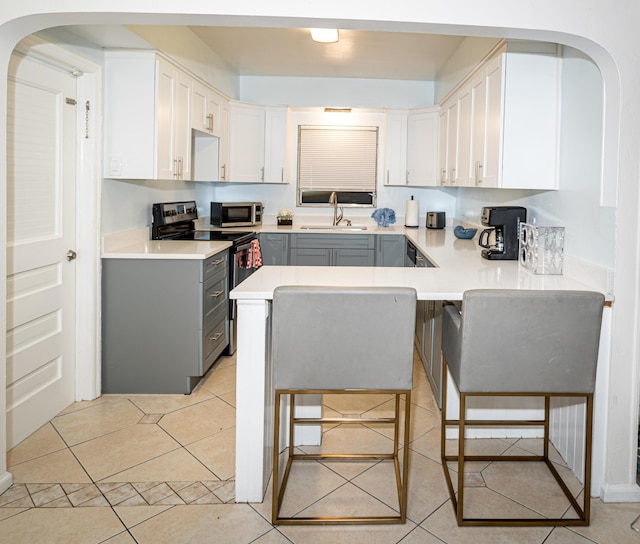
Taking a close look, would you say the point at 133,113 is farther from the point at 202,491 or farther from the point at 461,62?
the point at 461,62

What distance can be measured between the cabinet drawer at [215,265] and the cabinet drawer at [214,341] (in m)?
0.36

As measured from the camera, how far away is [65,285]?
304cm

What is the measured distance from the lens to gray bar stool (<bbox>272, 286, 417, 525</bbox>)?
1.89 meters

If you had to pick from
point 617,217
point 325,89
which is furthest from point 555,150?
point 325,89

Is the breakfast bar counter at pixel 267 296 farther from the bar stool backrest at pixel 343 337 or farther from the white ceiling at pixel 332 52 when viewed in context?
the white ceiling at pixel 332 52

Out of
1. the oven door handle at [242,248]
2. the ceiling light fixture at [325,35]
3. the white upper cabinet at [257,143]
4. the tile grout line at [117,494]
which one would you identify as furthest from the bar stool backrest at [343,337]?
the white upper cabinet at [257,143]

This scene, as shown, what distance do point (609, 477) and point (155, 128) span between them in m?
2.98

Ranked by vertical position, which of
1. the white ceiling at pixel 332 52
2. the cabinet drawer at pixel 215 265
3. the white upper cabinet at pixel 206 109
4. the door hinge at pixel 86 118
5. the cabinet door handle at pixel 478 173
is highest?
the white ceiling at pixel 332 52

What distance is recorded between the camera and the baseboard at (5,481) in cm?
220

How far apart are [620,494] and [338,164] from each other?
14.4 ft

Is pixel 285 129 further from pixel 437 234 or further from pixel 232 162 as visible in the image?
pixel 437 234

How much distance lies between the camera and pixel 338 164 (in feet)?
19.6

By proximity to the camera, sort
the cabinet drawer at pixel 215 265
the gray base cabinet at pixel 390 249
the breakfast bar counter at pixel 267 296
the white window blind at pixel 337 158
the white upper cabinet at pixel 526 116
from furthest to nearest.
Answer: the white window blind at pixel 337 158
the gray base cabinet at pixel 390 249
the cabinet drawer at pixel 215 265
the white upper cabinet at pixel 526 116
the breakfast bar counter at pixel 267 296

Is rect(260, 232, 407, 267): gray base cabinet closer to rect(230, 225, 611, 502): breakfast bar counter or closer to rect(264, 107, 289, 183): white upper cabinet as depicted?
rect(264, 107, 289, 183): white upper cabinet
